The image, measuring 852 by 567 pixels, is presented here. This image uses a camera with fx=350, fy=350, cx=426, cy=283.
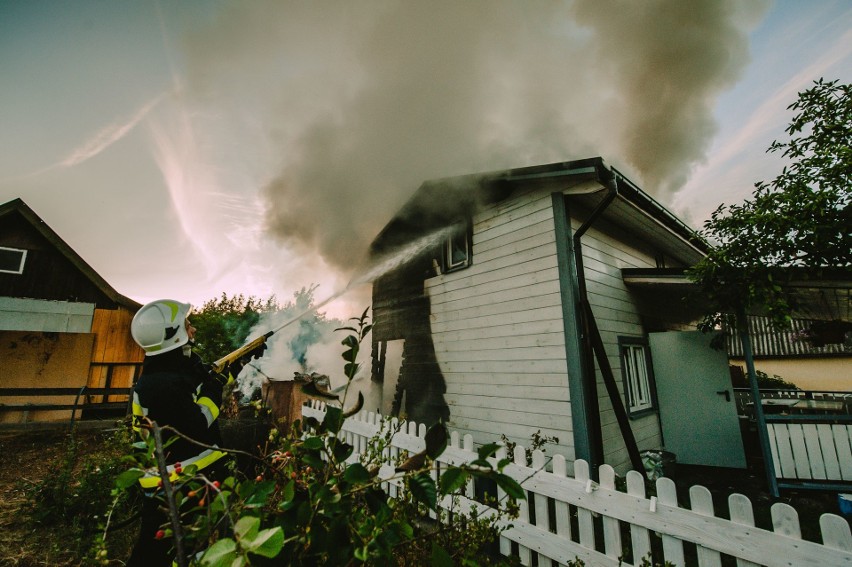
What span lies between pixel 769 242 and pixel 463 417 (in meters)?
5.42

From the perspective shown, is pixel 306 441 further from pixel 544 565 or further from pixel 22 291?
pixel 22 291

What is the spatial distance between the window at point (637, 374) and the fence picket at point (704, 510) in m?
4.22

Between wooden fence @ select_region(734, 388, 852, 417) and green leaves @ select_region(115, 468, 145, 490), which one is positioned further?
wooden fence @ select_region(734, 388, 852, 417)

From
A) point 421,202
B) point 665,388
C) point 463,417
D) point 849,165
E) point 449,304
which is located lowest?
point 463,417

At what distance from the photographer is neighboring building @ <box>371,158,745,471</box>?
520 centimetres

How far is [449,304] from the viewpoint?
720cm

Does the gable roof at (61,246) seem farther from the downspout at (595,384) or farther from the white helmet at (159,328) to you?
the downspout at (595,384)

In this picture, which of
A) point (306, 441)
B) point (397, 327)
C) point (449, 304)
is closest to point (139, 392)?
point (306, 441)

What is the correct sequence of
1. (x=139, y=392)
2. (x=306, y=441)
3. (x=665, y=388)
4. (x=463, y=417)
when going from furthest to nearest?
(x=665, y=388), (x=463, y=417), (x=139, y=392), (x=306, y=441)

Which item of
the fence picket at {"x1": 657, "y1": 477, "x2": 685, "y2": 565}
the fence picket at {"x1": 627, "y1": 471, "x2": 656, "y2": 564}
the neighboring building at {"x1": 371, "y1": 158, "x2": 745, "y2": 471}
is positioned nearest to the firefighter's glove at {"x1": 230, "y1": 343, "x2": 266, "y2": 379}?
the neighboring building at {"x1": 371, "y1": 158, "x2": 745, "y2": 471}

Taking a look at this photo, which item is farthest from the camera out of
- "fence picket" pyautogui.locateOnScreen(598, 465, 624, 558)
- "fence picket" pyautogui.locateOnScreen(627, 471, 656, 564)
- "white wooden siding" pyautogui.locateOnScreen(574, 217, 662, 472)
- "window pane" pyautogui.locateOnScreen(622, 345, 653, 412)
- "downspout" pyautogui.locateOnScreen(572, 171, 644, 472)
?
"window pane" pyautogui.locateOnScreen(622, 345, 653, 412)

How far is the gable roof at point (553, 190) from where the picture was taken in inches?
209

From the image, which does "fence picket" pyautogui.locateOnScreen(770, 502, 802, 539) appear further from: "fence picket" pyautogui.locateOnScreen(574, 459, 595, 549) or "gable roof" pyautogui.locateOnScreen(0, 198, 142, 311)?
"gable roof" pyautogui.locateOnScreen(0, 198, 142, 311)

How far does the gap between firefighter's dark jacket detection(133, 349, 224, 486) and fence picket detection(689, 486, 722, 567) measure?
343 cm
